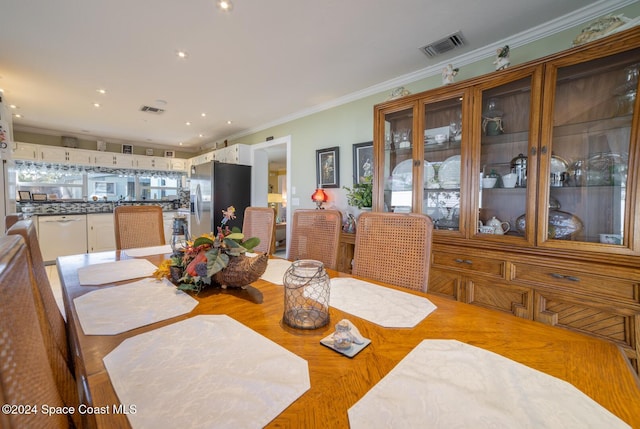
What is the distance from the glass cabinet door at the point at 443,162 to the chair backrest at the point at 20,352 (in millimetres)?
2269

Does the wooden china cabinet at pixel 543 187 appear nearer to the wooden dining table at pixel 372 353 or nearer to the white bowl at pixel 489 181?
the white bowl at pixel 489 181

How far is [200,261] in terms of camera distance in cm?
107

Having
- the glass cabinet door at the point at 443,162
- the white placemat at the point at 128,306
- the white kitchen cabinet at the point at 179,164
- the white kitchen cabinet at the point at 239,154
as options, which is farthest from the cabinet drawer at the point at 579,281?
the white kitchen cabinet at the point at 179,164

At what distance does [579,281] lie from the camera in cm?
154

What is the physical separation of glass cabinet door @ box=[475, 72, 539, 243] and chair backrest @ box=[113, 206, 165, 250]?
2.70 metres

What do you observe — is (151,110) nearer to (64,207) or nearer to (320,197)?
(320,197)

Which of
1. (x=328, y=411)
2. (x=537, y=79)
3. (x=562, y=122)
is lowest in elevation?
(x=328, y=411)

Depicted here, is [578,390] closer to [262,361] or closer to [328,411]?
[328,411]

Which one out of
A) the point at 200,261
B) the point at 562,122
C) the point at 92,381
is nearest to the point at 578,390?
the point at 92,381

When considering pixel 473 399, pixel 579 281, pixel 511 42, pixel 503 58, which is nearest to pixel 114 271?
pixel 473 399

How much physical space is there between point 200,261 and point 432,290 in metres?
1.86

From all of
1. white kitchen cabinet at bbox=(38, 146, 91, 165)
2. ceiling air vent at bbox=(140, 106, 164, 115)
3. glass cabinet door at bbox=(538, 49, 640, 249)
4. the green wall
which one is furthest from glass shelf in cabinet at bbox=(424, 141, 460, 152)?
white kitchen cabinet at bbox=(38, 146, 91, 165)

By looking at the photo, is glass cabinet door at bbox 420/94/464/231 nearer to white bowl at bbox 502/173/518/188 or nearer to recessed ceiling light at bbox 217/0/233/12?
white bowl at bbox 502/173/518/188

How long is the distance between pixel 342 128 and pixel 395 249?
2450mm
